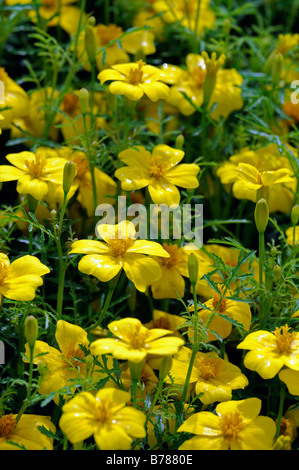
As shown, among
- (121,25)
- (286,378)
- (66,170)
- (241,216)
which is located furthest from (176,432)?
Answer: (121,25)

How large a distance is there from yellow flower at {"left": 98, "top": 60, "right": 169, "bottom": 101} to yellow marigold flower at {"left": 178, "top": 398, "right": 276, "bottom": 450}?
544 mm

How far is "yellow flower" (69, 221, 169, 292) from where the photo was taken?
97cm

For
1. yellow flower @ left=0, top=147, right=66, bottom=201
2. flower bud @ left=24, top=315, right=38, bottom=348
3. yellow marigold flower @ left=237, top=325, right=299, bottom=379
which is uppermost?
yellow flower @ left=0, top=147, right=66, bottom=201

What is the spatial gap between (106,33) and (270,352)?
0.90m

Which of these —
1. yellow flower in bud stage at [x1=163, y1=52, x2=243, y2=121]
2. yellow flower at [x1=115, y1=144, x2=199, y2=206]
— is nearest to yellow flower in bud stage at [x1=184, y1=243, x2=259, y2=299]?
yellow flower at [x1=115, y1=144, x2=199, y2=206]

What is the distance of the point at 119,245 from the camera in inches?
39.7

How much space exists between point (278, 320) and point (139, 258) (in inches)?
9.6

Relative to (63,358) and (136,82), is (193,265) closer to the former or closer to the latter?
(63,358)

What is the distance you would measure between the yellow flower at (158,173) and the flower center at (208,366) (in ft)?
0.86

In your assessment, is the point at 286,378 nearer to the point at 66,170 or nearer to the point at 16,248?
the point at 66,170

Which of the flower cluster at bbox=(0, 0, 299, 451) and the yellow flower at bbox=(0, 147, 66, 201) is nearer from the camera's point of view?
the flower cluster at bbox=(0, 0, 299, 451)

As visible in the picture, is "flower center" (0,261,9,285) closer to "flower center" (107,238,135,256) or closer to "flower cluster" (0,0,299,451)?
"flower cluster" (0,0,299,451)

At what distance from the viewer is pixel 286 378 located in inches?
36.4

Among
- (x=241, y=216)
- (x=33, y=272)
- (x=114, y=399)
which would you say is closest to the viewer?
(x=114, y=399)
